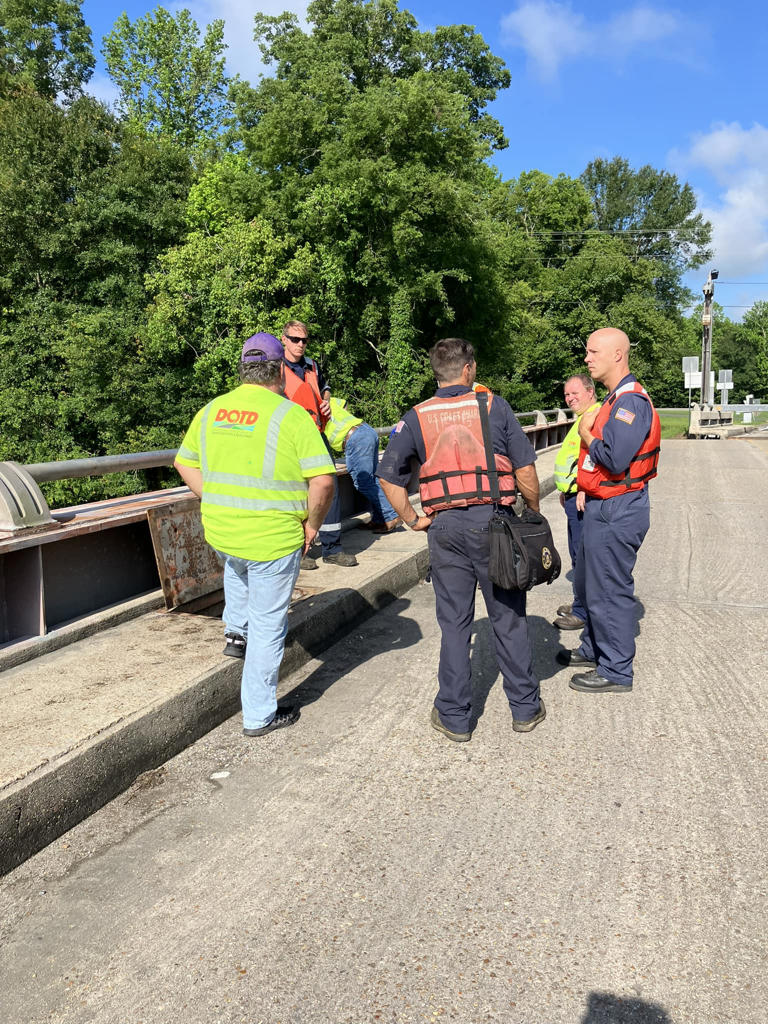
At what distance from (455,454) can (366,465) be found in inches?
184

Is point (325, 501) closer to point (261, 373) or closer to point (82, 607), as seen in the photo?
point (261, 373)

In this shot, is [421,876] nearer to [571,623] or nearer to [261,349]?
[261,349]

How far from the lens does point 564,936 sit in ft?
8.66

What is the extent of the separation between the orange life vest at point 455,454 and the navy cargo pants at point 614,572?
945 mm

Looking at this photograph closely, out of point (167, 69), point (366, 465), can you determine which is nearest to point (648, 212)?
point (167, 69)

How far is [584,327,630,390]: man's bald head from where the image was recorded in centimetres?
460

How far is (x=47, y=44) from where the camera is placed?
4116 cm

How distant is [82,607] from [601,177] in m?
73.8

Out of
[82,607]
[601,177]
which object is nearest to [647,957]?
[82,607]

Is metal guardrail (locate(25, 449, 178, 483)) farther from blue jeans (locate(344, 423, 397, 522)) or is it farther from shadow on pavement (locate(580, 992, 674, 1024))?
shadow on pavement (locate(580, 992, 674, 1024))

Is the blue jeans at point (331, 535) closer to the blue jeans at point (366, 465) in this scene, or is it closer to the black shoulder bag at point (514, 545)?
the blue jeans at point (366, 465)

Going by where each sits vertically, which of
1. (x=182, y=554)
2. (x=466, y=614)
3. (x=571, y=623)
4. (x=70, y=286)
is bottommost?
(x=571, y=623)

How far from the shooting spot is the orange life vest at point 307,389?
6832 mm

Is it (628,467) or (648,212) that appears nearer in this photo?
(628,467)
